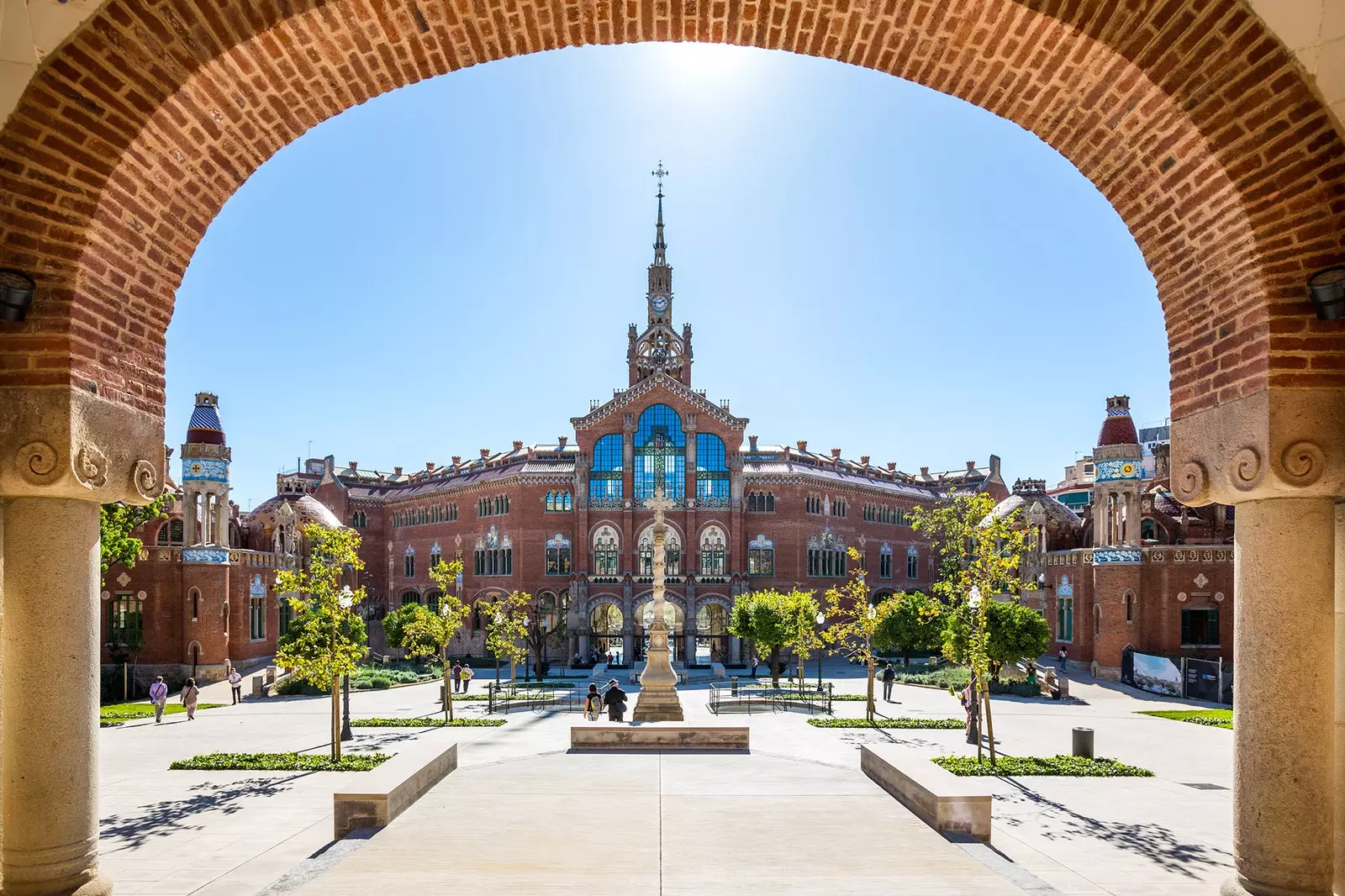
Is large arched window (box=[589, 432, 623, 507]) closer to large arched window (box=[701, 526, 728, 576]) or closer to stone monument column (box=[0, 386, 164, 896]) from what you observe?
large arched window (box=[701, 526, 728, 576])

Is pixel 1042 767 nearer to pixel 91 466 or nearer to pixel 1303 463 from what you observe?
pixel 1303 463

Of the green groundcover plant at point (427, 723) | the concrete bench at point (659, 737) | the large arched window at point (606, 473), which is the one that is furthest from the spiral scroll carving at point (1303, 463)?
the large arched window at point (606, 473)

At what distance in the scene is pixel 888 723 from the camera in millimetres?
27938

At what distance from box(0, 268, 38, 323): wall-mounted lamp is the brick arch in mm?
111

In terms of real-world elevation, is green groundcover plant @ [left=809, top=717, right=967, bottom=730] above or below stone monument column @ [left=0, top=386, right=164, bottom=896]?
below

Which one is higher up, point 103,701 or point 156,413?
point 156,413

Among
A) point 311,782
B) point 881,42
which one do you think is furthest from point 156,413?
point 311,782

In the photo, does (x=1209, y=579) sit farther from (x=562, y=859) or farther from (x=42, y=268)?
(x=42, y=268)

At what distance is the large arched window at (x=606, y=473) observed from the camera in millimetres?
61312

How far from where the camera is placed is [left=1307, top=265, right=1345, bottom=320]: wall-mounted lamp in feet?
17.8

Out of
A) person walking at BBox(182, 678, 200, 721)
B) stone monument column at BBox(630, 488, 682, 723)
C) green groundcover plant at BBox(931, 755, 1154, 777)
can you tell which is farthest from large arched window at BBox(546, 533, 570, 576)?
green groundcover plant at BBox(931, 755, 1154, 777)

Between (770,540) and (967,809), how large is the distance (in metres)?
50.6

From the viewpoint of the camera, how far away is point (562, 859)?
989 centimetres

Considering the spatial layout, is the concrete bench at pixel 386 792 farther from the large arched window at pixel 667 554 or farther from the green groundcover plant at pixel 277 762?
the large arched window at pixel 667 554
